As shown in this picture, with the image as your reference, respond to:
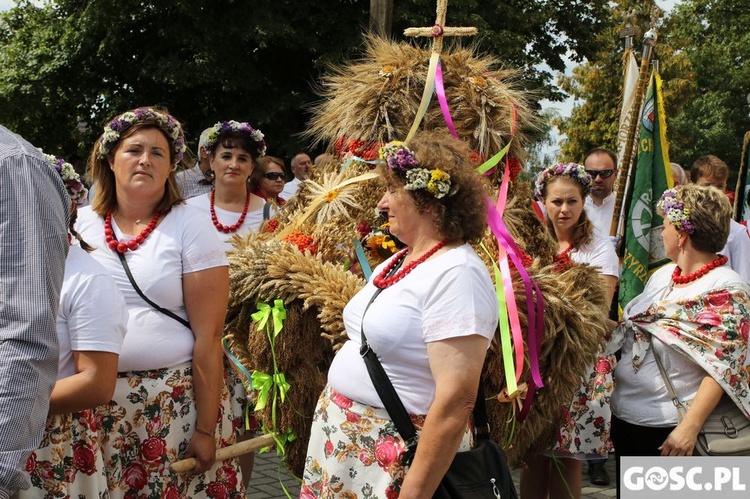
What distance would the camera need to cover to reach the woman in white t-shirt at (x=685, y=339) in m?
3.42

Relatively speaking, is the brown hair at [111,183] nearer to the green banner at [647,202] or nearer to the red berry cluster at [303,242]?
the red berry cluster at [303,242]

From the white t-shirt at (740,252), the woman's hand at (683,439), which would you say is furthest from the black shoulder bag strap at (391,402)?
the white t-shirt at (740,252)

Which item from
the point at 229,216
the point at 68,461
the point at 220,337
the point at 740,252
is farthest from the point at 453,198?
the point at 740,252

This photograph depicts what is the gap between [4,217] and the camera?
4.74 ft

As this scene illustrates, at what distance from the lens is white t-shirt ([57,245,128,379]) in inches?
94.3

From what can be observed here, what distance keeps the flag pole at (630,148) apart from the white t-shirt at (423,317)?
3.36 metres

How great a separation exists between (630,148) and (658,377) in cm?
250

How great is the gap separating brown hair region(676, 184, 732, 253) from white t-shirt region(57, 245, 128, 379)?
2.40 meters

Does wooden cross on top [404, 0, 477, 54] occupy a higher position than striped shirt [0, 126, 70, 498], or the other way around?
wooden cross on top [404, 0, 477, 54]

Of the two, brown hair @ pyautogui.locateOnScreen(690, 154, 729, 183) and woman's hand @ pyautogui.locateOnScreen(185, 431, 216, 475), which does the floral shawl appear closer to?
woman's hand @ pyautogui.locateOnScreen(185, 431, 216, 475)

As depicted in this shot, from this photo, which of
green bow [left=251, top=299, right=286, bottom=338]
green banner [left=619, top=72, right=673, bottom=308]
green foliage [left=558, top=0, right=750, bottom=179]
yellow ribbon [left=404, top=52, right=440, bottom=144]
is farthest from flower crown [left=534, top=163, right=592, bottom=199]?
green foliage [left=558, top=0, right=750, bottom=179]

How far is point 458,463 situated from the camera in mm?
2420

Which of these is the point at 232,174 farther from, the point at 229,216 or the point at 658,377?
the point at 658,377

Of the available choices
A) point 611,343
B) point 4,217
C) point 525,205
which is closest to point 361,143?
point 525,205
